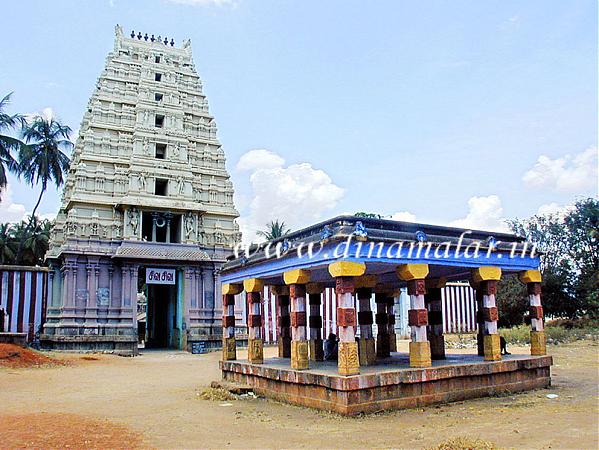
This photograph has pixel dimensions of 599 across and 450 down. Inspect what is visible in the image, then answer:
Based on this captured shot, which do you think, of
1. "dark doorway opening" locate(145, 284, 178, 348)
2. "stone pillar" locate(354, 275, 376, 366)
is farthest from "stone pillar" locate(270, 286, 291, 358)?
"dark doorway opening" locate(145, 284, 178, 348)

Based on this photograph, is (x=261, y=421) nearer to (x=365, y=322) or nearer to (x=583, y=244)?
(x=365, y=322)

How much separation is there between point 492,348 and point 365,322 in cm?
291

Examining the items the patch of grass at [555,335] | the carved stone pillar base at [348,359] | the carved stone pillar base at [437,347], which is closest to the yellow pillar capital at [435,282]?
the carved stone pillar base at [437,347]

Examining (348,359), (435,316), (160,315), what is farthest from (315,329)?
(160,315)

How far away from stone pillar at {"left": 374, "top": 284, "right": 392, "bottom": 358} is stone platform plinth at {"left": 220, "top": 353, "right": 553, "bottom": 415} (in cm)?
283

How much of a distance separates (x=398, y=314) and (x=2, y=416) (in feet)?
95.7

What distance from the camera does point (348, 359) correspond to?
30.6ft

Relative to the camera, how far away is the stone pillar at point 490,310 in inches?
460

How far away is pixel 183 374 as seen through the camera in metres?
17.9

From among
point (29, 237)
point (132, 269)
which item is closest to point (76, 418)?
point (132, 269)

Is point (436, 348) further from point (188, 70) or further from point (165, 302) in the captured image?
point (188, 70)

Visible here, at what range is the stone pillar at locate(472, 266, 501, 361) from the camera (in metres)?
11.7

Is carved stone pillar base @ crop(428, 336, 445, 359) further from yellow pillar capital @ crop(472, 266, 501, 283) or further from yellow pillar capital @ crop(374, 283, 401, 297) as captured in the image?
yellow pillar capital @ crop(374, 283, 401, 297)

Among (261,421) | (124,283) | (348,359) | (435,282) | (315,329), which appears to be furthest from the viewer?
(124,283)
